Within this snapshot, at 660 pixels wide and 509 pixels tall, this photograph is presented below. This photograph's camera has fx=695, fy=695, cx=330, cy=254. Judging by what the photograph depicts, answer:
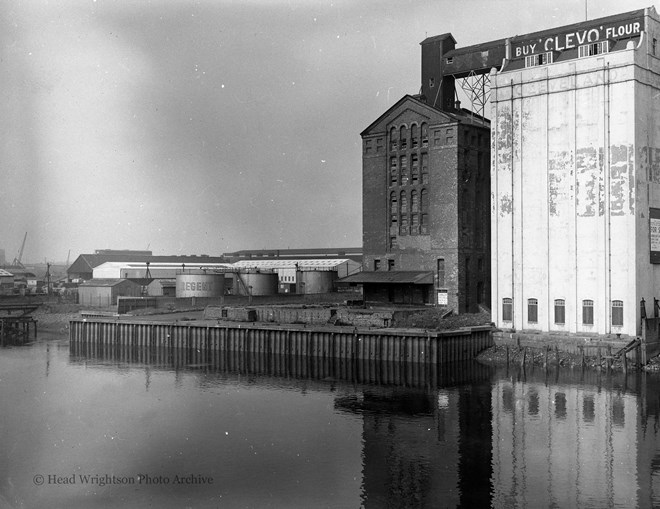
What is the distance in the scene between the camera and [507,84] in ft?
162

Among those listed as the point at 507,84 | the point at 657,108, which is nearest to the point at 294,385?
the point at 507,84

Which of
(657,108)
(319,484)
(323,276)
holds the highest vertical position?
(657,108)

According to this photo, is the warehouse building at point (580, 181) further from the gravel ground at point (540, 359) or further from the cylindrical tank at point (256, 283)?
the cylindrical tank at point (256, 283)

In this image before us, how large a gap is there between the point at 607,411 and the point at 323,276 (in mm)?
58744

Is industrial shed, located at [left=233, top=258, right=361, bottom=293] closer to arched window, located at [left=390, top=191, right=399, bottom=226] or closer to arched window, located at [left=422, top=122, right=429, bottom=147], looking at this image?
arched window, located at [left=390, top=191, right=399, bottom=226]

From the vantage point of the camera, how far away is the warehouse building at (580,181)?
44.0 m

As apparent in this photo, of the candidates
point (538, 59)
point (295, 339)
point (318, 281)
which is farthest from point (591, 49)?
point (318, 281)

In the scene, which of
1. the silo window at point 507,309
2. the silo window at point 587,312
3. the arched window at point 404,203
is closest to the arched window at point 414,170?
the arched window at point 404,203

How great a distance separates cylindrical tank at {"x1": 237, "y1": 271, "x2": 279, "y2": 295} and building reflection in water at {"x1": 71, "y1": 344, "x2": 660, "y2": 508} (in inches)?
1524

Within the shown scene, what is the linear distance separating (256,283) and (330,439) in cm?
6040

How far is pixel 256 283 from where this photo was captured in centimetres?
8850

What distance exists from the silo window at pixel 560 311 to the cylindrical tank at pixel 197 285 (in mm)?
44123

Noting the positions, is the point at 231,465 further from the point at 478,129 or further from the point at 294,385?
the point at 478,129

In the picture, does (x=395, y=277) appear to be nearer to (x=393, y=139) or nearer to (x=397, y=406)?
(x=393, y=139)
